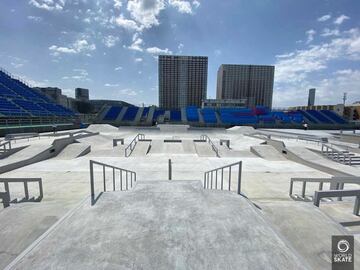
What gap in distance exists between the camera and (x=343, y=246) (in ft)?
8.04

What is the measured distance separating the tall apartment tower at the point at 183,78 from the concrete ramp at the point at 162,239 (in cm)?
8897

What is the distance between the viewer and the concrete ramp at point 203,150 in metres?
12.4

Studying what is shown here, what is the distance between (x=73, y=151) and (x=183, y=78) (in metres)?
85.7

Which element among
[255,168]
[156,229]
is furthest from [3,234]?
[255,168]

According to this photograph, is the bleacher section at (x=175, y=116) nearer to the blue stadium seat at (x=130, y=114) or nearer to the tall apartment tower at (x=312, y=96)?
the blue stadium seat at (x=130, y=114)

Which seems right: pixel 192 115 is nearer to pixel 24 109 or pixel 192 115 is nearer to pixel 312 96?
pixel 24 109

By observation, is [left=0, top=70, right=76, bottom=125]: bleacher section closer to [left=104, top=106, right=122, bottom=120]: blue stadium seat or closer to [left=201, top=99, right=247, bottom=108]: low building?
[left=104, top=106, right=122, bottom=120]: blue stadium seat

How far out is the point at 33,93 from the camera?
33.8 meters

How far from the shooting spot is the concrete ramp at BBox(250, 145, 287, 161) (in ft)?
36.0

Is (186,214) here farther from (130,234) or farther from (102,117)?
(102,117)

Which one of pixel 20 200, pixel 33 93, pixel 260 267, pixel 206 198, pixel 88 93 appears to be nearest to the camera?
pixel 260 267

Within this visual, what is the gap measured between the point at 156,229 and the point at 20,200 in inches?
187

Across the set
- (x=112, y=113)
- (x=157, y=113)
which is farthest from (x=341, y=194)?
(x=112, y=113)

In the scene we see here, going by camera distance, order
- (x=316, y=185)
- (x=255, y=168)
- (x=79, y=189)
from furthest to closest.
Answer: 1. (x=255, y=168)
2. (x=316, y=185)
3. (x=79, y=189)
